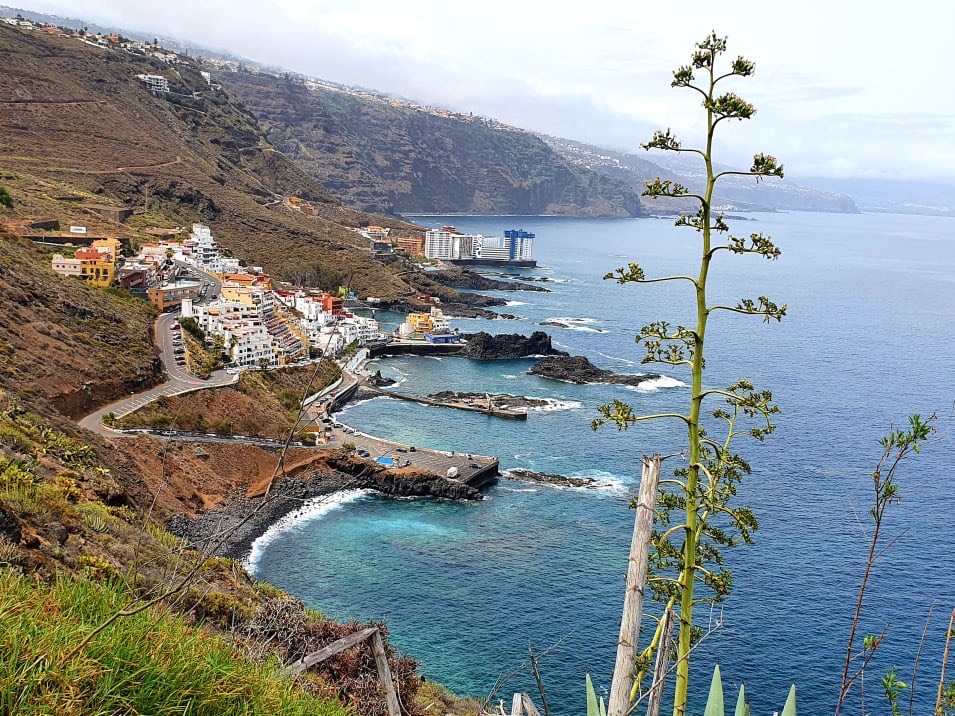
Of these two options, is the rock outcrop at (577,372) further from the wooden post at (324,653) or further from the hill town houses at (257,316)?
the wooden post at (324,653)

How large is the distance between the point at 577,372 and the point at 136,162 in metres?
39.3

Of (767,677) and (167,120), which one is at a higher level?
(167,120)

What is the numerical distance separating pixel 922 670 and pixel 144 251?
119ft

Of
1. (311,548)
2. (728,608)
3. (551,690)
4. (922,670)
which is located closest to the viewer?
(551,690)

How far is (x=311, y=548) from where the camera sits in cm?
2100

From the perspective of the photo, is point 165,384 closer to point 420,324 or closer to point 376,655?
point 376,655

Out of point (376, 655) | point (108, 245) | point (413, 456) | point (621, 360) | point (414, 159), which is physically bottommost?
point (413, 456)

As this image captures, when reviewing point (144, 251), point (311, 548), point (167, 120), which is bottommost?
point (311, 548)

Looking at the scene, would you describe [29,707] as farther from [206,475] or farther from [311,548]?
[206,475]

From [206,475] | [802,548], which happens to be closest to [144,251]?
[206,475]

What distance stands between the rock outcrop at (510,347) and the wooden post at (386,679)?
40292 mm

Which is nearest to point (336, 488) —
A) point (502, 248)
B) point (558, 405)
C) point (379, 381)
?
point (558, 405)

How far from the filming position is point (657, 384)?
40.3 meters

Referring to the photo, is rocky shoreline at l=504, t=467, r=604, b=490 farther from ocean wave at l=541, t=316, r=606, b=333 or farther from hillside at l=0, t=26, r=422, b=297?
hillside at l=0, t=26, r=422, b=297
